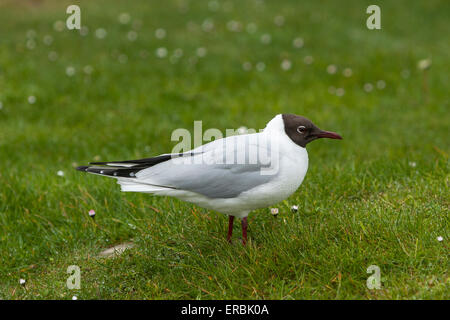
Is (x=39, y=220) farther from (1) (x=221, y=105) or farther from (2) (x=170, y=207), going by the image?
(1) (x=221, y=105)

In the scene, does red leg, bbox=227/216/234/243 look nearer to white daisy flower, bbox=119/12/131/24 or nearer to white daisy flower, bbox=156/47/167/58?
white daisy flower, bbox=156/47/167/58

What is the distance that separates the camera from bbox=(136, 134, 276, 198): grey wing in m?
3.67

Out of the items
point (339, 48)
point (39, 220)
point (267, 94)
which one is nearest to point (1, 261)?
point (39, 220)

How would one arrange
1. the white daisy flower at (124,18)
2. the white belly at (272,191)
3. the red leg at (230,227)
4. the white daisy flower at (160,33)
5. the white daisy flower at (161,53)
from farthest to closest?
the white daisy flower at (124,18) < the white daisy flower at (160,33) < the white daisy flower at (161,53) < the red leg at (230,227) < the white belly at (272,191)

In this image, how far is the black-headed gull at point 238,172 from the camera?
366 cm

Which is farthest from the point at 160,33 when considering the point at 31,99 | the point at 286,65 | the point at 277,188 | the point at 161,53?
the point at 277,188

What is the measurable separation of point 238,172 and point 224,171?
99 millimetres

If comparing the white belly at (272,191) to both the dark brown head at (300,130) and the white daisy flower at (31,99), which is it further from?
the white daisy flower at (31,99)

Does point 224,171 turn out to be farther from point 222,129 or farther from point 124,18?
point 124,18

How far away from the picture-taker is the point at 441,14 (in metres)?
12.6

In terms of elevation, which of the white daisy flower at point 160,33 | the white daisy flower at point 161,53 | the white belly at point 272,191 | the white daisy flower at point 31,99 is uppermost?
the white daisy flower at point 160,33

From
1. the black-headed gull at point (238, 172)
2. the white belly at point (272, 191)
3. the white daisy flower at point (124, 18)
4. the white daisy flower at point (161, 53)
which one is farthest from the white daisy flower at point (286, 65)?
the white belly at point (272, 191)

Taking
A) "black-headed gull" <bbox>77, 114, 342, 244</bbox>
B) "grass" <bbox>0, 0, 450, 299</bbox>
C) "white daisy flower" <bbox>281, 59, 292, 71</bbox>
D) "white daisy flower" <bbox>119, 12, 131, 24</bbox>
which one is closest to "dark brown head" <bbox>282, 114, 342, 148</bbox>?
"black-headed gull" <bbox>77, 114, 342, 244</bbox>

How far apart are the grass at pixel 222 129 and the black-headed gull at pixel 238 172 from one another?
45 centimetres
